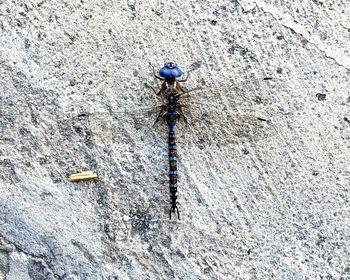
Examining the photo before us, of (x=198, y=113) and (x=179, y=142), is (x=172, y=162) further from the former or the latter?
(x=198, y=113)

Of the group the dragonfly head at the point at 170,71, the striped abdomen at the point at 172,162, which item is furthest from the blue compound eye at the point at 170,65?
the striped abdomen at the point at 172,162

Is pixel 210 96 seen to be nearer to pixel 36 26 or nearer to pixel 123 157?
pixel 123 157

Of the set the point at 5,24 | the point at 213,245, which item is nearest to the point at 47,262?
the point at 213,245

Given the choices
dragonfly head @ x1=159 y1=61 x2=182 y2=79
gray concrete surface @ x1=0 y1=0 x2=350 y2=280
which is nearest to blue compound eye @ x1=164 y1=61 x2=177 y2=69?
dragonfly head @ x1=159 y1=61 x2=182 y2=79

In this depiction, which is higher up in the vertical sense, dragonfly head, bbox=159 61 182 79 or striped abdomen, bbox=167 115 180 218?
dragonfly head, bbox=159 61 182 79

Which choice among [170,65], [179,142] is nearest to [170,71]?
[170,65]

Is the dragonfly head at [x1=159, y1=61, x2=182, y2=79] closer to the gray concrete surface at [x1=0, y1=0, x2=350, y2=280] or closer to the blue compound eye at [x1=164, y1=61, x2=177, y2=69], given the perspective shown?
the blue compound eye at [x1=164, y1=61, x2=177, y2=69]

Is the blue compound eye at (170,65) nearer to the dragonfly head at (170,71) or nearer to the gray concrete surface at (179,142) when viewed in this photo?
the dragonfly head at (170,71)

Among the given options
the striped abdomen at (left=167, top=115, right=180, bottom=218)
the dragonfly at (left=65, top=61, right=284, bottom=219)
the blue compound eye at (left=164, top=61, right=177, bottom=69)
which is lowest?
the striped abdomen at (left=167, top=115, right=180, bottom=218)
